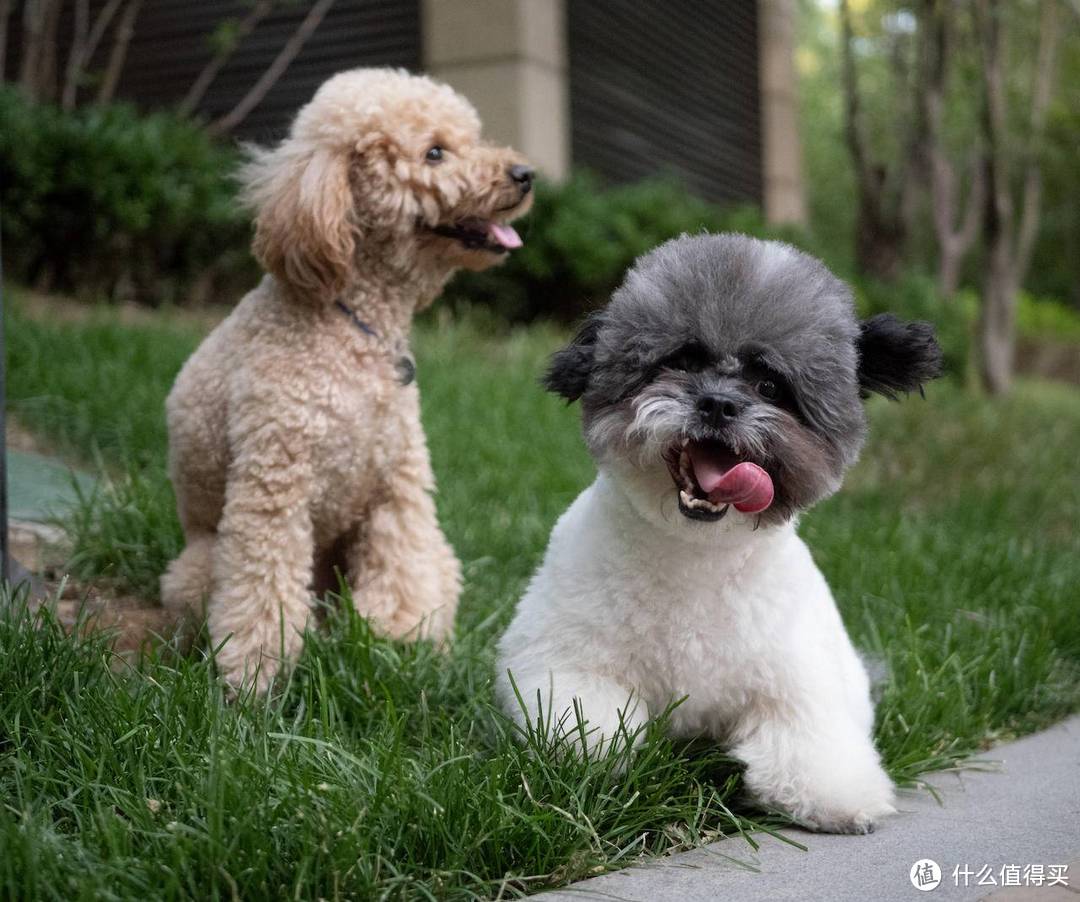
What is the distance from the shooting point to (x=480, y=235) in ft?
12.3

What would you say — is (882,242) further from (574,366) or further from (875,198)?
(574,366)

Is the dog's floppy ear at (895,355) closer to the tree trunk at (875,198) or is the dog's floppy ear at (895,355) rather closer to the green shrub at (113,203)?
the green shrub at (113,203)

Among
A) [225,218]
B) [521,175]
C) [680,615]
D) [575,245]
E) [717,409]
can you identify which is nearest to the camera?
[717,409]

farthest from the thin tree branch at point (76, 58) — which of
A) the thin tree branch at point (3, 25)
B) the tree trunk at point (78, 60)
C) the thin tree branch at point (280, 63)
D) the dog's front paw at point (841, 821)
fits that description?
the dog's front paw at point (841, 821)

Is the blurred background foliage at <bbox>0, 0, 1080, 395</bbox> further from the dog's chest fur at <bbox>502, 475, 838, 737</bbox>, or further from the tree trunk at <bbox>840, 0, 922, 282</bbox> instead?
the dog's chest fur at <bbox>502, 475, 838, 737</bbox>

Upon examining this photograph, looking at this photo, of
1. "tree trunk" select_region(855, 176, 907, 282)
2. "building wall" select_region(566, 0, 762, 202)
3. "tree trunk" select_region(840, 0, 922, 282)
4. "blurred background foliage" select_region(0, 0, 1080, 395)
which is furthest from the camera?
"tree trunk" select_region(855, 176, 907, 282)

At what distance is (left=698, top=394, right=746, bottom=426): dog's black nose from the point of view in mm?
2566

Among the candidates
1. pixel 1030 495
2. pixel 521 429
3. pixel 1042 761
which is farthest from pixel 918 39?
pixel 1042 761

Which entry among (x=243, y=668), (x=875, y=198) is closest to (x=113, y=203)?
(x=243, y=668)

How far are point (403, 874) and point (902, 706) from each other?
175 cm

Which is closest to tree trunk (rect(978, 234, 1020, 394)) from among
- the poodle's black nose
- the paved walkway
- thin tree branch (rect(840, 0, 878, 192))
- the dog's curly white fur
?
thin tree branch (rect(840, 0, 878, 192))

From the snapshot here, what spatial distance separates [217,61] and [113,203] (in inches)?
117

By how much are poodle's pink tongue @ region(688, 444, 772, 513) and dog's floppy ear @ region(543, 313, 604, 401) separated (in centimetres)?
35

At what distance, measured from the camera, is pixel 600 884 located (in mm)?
2393
